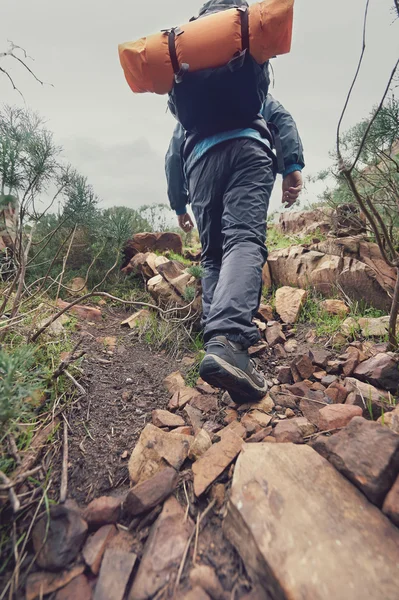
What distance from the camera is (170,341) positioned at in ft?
7.47

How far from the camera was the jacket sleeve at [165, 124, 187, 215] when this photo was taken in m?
2.40

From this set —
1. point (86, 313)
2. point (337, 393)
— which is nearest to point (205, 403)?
point (337, 393)

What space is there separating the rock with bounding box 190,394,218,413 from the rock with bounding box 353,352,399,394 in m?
0.74

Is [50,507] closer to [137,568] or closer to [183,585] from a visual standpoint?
[137,568]

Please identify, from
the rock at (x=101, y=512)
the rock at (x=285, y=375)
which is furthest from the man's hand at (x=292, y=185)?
the rock at (x=101, y=512)

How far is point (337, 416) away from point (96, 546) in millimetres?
898

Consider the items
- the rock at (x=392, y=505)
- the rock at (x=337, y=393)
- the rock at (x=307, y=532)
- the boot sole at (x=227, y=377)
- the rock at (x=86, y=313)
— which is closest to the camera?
the rock at (x=307, y=532)

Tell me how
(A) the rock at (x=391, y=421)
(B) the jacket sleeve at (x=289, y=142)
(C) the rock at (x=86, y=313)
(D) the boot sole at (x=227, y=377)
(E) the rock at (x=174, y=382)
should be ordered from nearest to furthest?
1. (A) the rock at (x=391, y=421)
2. (D) the boot sole at (x=227, y=377)
3. (E) the rock at (x=174, y=382)
4. (B) the jacket sleeve at (x=289, y=142)
5. (C) the rock at (x=86, y=313)

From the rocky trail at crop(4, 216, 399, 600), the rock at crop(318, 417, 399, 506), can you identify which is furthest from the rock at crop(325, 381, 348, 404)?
the rock at crop(318, 417, 399, 506)

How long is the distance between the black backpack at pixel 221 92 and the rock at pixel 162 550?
187 cm

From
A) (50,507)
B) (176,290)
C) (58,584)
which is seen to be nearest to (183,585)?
(58,584)

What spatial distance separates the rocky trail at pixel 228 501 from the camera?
66 centimetres

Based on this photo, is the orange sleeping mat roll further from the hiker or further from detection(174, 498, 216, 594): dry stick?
detection(174, 498, 216, 594): dry stick

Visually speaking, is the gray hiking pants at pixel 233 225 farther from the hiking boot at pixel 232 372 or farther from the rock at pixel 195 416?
the rock at pixel 195 416
